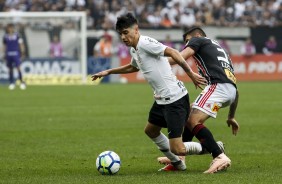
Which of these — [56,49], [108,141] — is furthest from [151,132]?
[56,49]

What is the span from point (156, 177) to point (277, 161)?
7.38ft

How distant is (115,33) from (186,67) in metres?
28.2

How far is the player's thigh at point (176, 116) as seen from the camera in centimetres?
938

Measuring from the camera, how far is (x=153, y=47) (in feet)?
30.5

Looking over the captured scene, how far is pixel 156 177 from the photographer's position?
9188 millimetres

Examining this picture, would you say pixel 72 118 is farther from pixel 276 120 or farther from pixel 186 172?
pixel 186 172

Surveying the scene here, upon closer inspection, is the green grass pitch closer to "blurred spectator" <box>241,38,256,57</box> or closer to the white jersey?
the white jersey

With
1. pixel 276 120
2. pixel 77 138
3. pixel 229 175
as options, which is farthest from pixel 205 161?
pixel 276 120

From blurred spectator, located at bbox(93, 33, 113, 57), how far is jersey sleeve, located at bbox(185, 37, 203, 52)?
25.4 m

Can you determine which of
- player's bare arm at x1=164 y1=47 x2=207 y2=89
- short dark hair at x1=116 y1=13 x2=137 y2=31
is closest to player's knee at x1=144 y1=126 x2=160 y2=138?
player's bare arm at x1=164 y1=47 x2=207 y2=89

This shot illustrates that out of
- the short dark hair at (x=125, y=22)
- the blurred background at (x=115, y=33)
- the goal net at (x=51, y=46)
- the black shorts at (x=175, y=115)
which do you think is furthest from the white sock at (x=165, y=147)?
the goal net at (x=51, y=46)

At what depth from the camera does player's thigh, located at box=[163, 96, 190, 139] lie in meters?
9.38

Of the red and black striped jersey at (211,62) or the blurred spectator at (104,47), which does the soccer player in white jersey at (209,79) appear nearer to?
the red and black striped jersey at (211,62)

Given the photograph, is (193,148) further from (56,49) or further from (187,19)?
(187,19)
